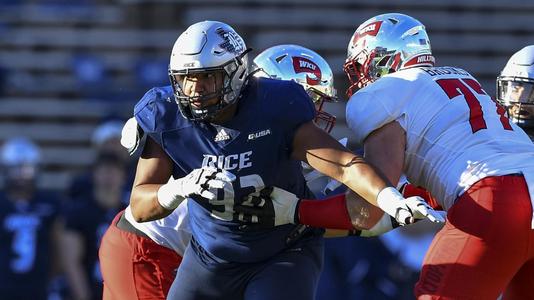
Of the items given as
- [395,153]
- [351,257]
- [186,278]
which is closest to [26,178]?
[351,257]

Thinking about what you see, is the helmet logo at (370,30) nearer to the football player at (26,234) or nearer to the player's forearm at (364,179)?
the player's forearm at (364,179)

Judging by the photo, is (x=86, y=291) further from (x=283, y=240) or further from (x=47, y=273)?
(x=283, y=240)

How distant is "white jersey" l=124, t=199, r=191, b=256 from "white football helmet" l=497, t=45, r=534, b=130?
1393mm

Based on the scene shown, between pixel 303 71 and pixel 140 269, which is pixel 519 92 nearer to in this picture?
pixel 303 71

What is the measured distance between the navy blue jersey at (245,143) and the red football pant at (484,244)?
599mm

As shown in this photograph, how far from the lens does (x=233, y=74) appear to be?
422cm

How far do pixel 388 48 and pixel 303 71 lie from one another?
0.44m

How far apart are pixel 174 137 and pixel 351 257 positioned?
3.91 meters

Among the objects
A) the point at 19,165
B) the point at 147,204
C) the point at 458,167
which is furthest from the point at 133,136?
the point at 19,165

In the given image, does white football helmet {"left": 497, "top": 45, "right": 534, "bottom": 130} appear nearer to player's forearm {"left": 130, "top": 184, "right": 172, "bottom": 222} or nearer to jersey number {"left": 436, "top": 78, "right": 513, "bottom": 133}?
jersey number {"left": 436, "top": 78, "right": 513, "bottom": 133}

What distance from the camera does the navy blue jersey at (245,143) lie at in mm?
4176

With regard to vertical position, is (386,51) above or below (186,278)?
above

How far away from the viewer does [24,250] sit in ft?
26.2

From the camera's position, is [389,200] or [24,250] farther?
[24,250]
